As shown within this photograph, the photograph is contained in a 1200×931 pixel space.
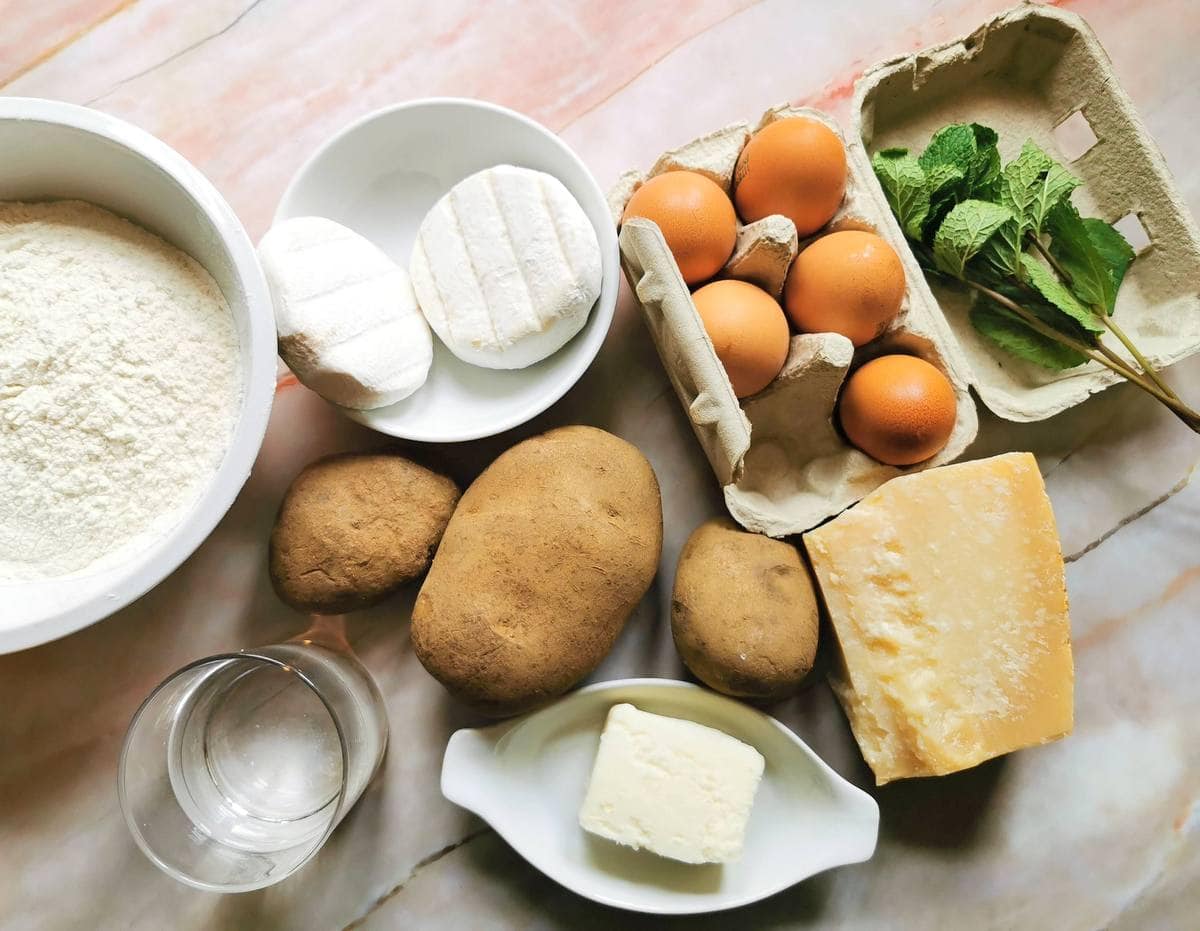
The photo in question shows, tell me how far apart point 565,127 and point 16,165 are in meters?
0.59

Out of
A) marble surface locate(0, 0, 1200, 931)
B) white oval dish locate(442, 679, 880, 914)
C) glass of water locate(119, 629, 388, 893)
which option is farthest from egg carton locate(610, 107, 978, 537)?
glass of water locate(119, 629, 388, 893)

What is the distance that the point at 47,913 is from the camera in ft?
3.12

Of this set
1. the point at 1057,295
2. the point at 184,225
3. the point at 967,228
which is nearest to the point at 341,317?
the point at 184,225

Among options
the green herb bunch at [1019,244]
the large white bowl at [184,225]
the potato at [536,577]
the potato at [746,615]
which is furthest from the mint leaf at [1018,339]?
the large white bowl at [184,225]

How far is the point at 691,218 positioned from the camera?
0.86 metres

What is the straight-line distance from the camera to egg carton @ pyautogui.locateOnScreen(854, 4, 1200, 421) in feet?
3.11

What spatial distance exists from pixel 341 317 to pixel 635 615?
0.48m

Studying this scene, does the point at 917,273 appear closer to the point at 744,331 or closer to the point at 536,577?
the point at 744,331

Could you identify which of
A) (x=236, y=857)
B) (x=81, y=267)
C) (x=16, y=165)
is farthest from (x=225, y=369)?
(x=236, y=857)

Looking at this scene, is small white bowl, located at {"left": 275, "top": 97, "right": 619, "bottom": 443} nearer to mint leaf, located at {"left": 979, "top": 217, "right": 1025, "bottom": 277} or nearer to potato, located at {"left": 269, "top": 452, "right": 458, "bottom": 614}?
potato, located at {"left": 269, "top": 452, "right": 458, "bottom": 614}

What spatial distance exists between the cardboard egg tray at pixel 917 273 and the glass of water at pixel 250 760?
1.61 ft

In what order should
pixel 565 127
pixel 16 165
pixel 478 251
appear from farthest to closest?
1. pixel 565 127
2. pixel 478 251
3. pixel 16 165

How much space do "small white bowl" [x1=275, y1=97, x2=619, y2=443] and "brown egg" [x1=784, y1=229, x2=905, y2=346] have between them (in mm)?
212

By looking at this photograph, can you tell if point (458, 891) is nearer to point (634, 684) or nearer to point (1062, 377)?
point (634, 684)
